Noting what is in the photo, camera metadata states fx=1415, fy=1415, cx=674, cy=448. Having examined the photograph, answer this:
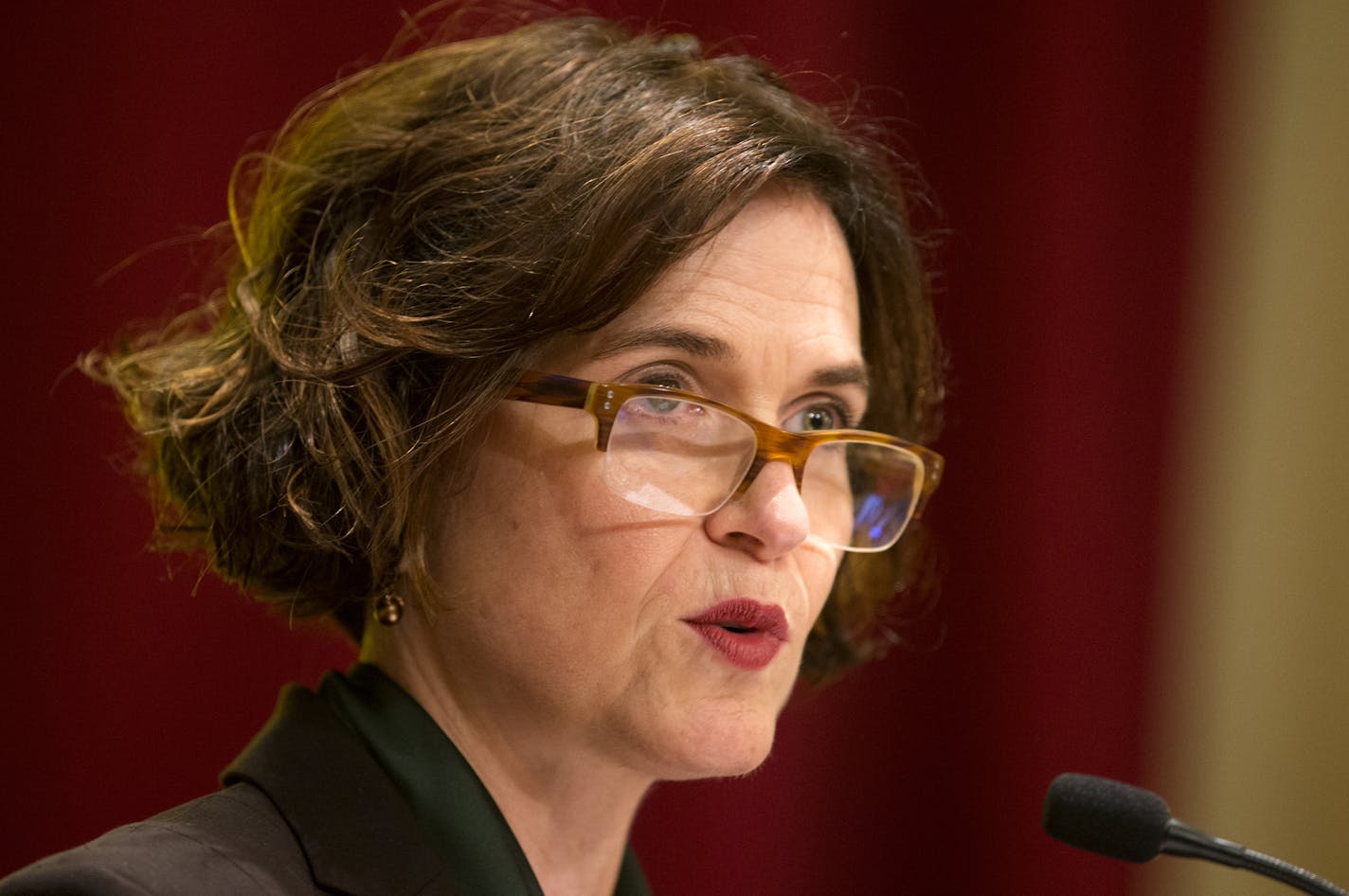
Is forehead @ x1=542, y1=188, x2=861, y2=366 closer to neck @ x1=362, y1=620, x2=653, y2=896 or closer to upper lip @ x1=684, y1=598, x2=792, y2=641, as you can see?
upper lip @ x1=684, y1=598, x2=792, y2=641

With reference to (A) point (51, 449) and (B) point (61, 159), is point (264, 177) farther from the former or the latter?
(A) point (51, 449)

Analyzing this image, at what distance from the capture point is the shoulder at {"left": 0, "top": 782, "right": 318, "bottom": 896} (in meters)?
1.03

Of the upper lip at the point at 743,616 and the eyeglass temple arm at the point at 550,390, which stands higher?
the eyeglass temple arm at the point at 550,390

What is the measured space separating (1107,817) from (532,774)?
537 millimetres

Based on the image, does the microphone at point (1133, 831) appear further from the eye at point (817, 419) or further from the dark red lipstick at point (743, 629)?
the eye at point (817, 419)

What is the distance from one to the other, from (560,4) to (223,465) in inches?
41.9

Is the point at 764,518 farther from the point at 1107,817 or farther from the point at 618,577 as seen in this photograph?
the point at 1107,817

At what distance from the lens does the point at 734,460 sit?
132 centimetres

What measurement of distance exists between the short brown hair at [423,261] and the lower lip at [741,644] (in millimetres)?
271

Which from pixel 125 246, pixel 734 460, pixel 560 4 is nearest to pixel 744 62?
pixel 734 460

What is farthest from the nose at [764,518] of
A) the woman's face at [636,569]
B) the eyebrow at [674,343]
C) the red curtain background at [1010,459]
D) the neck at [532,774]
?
the red curtain background at [1010,459]

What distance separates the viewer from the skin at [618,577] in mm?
1284

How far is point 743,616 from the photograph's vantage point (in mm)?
1313

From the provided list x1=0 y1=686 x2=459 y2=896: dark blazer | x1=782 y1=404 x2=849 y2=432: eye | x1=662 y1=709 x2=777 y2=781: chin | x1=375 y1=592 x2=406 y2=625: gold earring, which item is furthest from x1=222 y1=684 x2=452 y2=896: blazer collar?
x1=782 y1=404 x2=849 y2=432: eye
